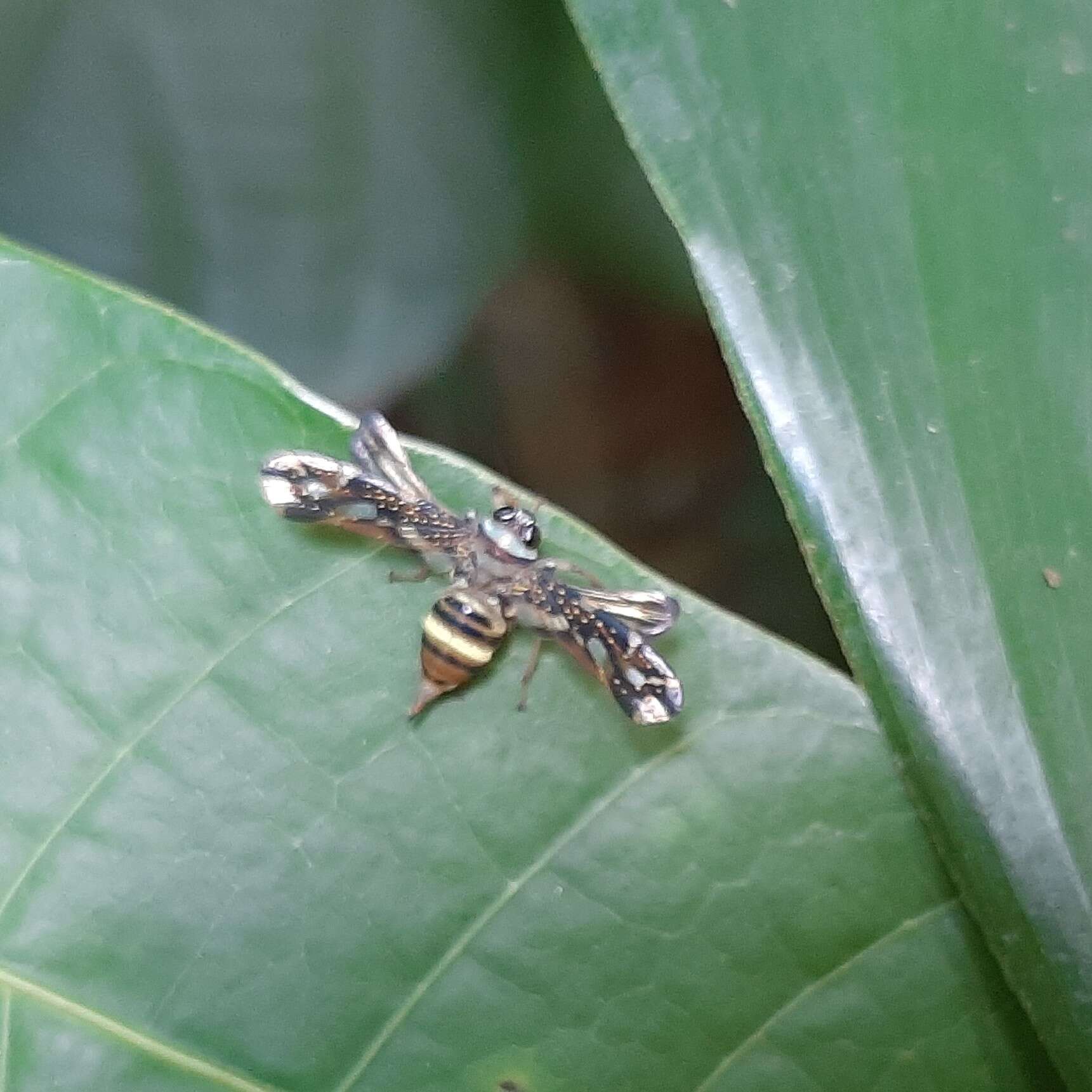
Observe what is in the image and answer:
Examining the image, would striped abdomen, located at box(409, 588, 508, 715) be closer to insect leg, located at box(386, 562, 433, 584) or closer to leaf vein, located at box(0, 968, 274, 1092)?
insect leg, located at box(386, 562, 433, 584)

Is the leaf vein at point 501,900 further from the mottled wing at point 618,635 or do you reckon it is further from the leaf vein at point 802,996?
the leaf vein at point 802,996

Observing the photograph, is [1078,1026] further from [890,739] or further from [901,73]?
[901,73]

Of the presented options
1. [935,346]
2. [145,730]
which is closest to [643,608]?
[935,346]

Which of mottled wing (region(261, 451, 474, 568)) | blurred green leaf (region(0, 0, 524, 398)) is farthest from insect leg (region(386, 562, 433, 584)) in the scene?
blurred green leaf (region(0, 0, 524, 398))

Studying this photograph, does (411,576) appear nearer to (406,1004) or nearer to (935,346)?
(406,1004)

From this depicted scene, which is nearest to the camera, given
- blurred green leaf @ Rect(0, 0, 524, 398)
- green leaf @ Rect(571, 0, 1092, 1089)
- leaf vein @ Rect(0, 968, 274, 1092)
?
green leaf @ Rect(571, 0, 1092, 1089)

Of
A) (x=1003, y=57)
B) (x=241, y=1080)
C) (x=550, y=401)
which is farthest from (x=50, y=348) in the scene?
(x=550, y=401)

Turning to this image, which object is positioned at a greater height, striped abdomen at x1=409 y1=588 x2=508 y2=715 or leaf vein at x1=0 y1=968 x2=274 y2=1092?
striped abdomen at x1=409 y1=588 x2=508 y2=715
